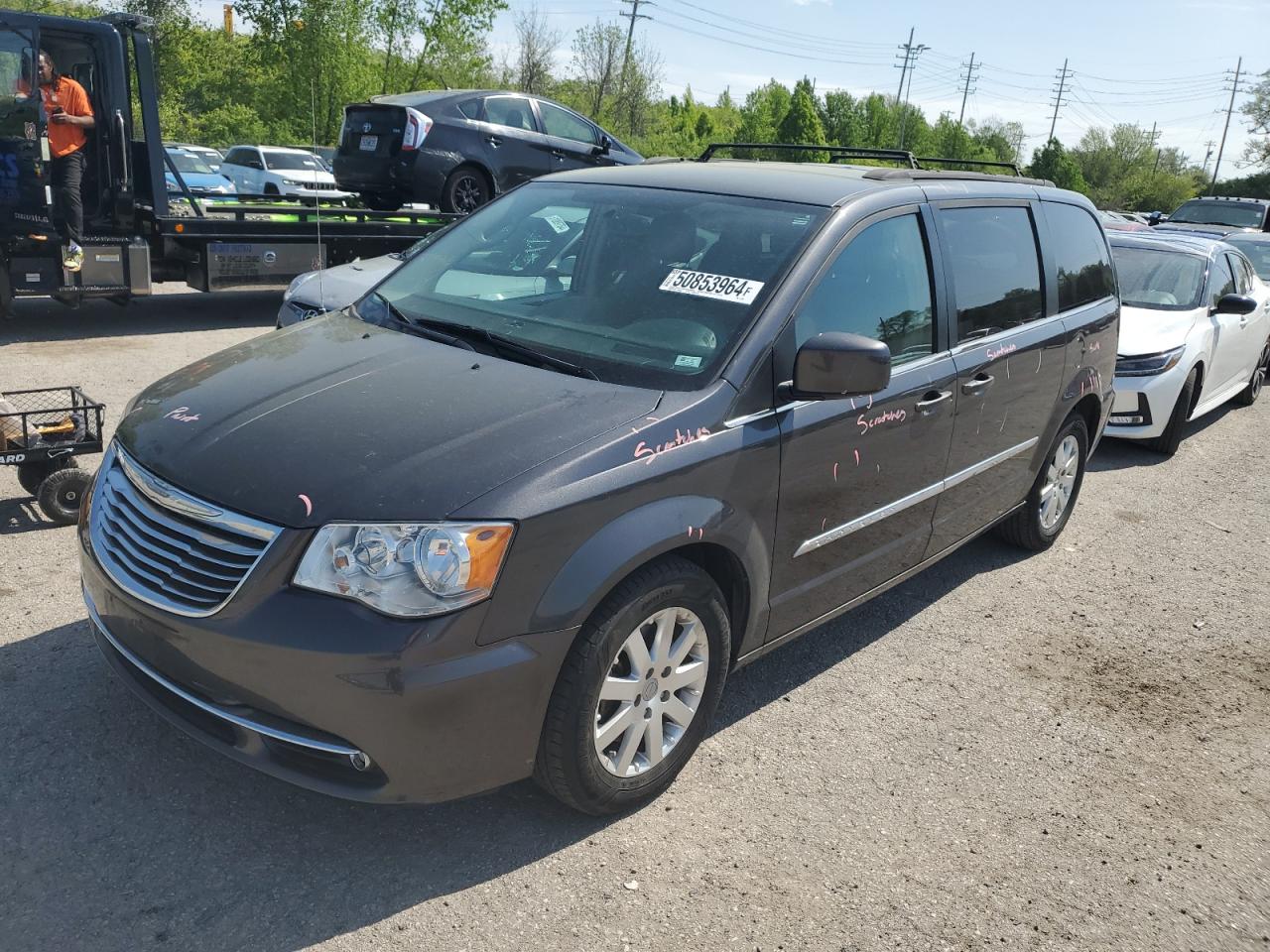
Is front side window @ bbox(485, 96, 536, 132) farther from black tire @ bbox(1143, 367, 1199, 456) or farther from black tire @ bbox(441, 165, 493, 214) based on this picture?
black tire @ bbox(1143, 367, 1199, 456)

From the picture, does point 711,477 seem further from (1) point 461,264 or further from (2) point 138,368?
(2) point 138,368

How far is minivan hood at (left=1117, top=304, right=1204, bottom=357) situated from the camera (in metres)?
8.00

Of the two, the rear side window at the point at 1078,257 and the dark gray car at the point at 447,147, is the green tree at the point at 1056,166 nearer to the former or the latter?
the dark gray car at the point at 447,147

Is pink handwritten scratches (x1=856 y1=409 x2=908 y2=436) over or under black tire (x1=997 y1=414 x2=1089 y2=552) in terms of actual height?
over

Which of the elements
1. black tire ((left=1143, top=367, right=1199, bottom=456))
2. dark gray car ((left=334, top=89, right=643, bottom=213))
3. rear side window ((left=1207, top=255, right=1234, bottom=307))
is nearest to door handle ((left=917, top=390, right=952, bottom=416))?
black tire ((left=1143, top=367, right=1199, bottom=456))

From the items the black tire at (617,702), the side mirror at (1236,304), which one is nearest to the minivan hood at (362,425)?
the black tire at (617,702)

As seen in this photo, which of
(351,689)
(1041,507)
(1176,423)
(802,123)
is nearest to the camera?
(351,689)

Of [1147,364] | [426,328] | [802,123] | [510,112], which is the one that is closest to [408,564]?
[426,328]

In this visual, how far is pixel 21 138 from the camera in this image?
8891mm

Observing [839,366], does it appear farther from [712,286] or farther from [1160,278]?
[1160,278]

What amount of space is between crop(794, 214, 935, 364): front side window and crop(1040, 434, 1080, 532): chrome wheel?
1.81m

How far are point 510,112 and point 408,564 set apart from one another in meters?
11.2

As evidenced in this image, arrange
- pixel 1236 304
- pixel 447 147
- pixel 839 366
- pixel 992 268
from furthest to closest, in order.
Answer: pixel 447 147, pixel 1236 304, pixel 992 268, pixel 839 366

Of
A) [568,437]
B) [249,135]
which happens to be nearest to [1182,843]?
[568,437]
